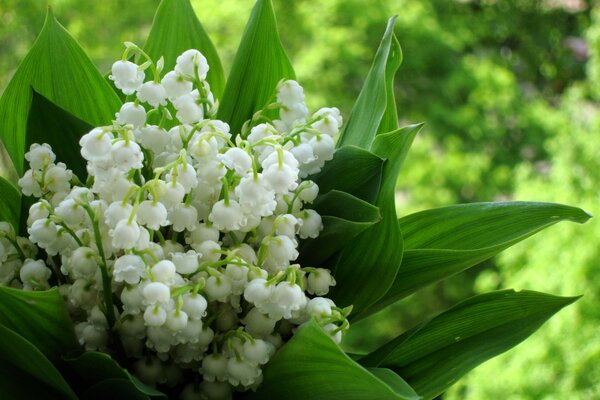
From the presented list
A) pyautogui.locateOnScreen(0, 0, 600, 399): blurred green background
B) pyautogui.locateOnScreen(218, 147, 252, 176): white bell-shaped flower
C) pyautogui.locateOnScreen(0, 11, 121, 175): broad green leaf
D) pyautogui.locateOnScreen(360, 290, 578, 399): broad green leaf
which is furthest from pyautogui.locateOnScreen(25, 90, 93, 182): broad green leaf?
pyautogui.locateOnScreen(0, 0, 600, 399): blurred green background

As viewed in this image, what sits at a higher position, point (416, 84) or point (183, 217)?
point (416, 84)

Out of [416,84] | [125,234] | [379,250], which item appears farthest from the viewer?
[416,84]

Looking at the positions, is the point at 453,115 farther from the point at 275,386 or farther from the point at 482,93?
the point at 275,386

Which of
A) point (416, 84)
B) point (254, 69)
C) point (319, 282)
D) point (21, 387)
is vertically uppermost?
point (416, 84)

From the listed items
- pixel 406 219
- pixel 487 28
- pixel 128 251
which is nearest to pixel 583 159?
pixel 406 219

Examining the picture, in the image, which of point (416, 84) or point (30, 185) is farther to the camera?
point (416, 84)

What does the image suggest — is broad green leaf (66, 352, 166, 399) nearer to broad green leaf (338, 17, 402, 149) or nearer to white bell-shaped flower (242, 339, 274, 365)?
white bell-shaped flower (242, 339, 274, 365)

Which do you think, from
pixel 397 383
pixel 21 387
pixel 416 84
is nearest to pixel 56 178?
pixel 21 387

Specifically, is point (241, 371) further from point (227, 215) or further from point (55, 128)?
point (55, 128)

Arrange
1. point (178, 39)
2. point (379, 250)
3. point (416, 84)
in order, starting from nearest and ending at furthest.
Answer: point (379, 250)
point (178, 39)
point (416, 84)
